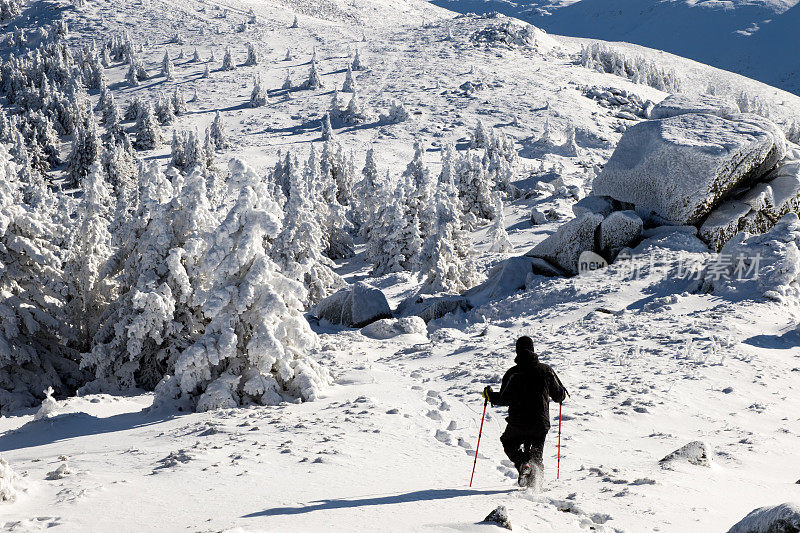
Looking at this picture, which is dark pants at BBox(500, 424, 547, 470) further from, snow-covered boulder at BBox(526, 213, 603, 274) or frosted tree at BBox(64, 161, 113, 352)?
snow-covered boulder at BBox(526, 213, 603, 274)

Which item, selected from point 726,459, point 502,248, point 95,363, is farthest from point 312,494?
point 502,248

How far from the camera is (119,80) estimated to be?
440ft

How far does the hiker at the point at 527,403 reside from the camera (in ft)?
22.2

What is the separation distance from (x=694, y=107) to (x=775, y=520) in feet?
101

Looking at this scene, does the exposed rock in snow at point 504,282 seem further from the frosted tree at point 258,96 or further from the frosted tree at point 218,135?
the frosted tree at point 258,96

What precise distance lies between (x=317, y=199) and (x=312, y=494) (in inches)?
1860

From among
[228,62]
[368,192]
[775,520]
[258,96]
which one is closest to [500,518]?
[775,520]

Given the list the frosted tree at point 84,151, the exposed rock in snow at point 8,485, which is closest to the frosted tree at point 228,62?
the frosted tree at point 84,151

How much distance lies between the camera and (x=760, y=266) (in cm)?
1920

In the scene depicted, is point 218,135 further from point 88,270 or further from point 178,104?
point 88,270

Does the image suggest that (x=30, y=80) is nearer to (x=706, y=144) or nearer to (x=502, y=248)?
(x=502, y=248)

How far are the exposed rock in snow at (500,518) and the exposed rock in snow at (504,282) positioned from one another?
19.8 metres

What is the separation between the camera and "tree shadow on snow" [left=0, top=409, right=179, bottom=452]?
10.7 m

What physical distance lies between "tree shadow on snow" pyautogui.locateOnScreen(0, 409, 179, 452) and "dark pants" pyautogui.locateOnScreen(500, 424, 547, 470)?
7.50 meters
